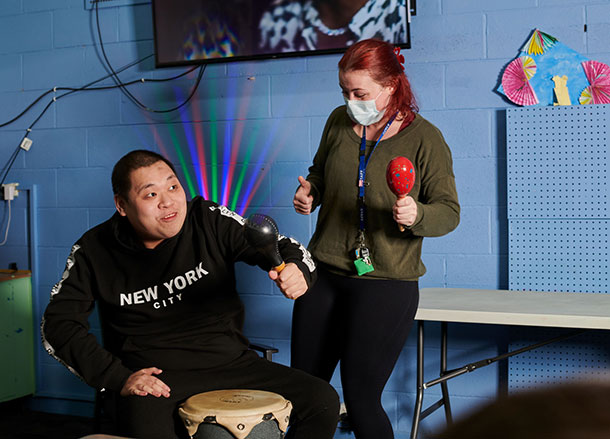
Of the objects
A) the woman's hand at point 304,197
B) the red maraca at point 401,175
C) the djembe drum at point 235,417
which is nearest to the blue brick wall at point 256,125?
the woman's hand at point 304,197

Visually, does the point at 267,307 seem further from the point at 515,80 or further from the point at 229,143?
the point at 515,80

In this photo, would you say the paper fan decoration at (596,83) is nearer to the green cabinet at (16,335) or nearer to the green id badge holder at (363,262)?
the green id badge holder at (363,262)

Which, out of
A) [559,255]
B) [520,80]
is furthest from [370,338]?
[520,80]

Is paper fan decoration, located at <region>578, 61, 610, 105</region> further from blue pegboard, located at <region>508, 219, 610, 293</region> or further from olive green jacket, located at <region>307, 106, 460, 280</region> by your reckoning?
olive green jacket, located at <region>307, 106, 460, 280</region>

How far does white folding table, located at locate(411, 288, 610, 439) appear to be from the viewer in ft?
7.07

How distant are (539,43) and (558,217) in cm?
68

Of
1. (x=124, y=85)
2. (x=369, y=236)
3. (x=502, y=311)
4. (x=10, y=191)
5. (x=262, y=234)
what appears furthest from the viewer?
(x=10, y=191)

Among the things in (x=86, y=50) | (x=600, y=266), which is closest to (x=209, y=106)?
(x=86, y=50)

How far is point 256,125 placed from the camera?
3.04 meters

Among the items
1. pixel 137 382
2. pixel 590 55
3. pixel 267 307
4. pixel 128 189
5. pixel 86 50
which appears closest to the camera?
pixel 137 382

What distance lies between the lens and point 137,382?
1.83 m

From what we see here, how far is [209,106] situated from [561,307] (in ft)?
5.73

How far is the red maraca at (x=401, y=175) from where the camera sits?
1894mm

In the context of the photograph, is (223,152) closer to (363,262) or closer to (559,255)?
(363,262)
